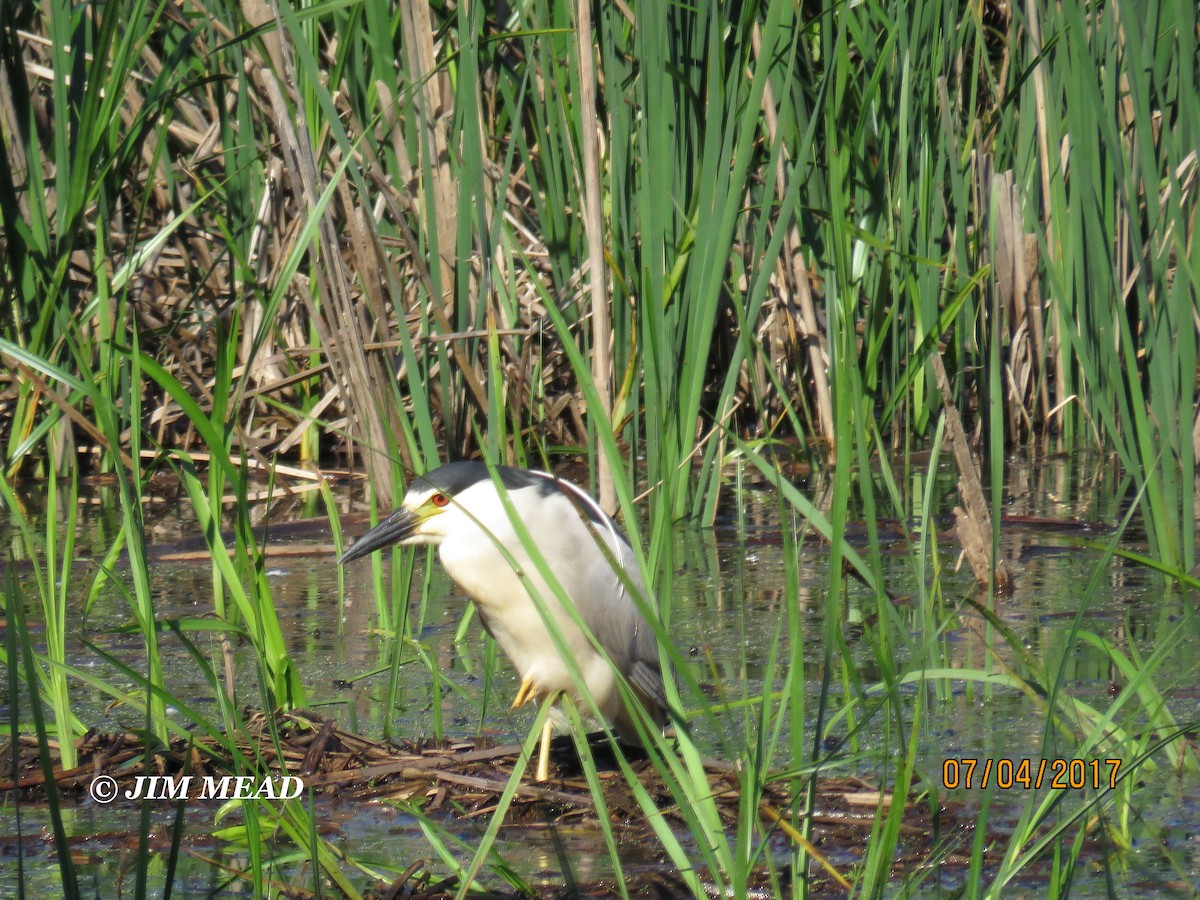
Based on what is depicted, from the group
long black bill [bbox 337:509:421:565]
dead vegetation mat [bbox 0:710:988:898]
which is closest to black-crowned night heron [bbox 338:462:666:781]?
long black bill [bbox 337:509:421:565]

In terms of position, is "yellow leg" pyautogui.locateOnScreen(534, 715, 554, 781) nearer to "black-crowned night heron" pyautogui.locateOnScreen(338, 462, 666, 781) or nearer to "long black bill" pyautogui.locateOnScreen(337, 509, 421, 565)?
"black-crowned night heron" pyautogui.locateOnScreen(338, 462, 666, 781)

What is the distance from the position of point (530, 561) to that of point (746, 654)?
48cm

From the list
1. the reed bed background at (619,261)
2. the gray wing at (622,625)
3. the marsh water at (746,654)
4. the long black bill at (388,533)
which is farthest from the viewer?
the gray wing at (622,625)

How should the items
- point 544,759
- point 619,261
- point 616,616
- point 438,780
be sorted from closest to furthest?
point 438,780 < point 544,759 < point 616,616 < point 619,261

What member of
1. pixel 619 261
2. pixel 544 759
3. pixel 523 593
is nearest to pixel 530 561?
pixel 523 593

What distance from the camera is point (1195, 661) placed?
3041mm

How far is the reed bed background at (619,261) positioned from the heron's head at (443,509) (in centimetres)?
8

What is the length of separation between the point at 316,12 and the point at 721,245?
1.12m

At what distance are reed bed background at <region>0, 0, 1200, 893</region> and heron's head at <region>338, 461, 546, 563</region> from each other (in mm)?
81

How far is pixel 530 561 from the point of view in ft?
9.98

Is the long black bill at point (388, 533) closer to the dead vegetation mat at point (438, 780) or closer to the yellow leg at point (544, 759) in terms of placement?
the dead vegetation mat at point (438, 780)

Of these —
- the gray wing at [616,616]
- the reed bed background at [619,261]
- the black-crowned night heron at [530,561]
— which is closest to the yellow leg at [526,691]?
the black-crowned night heron at [530,561]

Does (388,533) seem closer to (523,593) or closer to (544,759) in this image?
(523,593)

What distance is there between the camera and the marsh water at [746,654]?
2.33 metres
